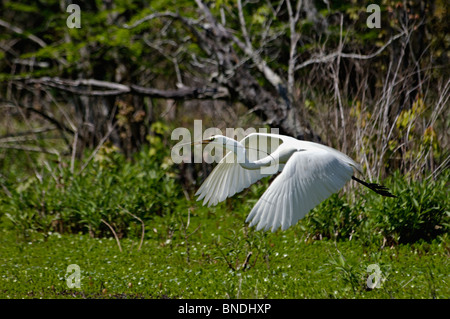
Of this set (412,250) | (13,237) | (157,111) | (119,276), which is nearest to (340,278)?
(412,250)

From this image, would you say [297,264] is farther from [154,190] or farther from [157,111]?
[157,111]

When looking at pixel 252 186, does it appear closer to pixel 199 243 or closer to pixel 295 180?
pixel 199 243

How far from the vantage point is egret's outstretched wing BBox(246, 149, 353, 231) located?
391 cm

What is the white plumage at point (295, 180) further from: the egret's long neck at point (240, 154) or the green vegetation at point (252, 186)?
the green vegetation at point (252, 186)

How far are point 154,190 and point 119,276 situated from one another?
2.54m

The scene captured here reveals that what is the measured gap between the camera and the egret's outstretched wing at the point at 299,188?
391 cm

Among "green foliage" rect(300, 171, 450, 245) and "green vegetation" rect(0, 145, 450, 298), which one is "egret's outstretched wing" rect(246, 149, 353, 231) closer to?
"green vegetation" rect(0, 145, 450, 298)

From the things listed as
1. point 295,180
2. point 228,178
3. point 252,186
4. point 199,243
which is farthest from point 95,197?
point 295,180

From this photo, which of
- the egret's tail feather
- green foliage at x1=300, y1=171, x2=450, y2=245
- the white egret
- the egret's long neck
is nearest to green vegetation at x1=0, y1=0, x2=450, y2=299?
green foliage at x1=300, y1=171, x2=450, y2=245

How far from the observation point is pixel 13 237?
6637mm

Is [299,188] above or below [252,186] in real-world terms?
above

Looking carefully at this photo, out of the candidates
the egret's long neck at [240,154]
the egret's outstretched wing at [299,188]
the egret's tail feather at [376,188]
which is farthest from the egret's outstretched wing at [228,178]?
the egret's outstretched wing at [299,188]

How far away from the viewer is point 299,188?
4.06 meters

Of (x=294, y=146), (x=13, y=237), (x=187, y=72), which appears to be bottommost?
(x=13, y=237)
